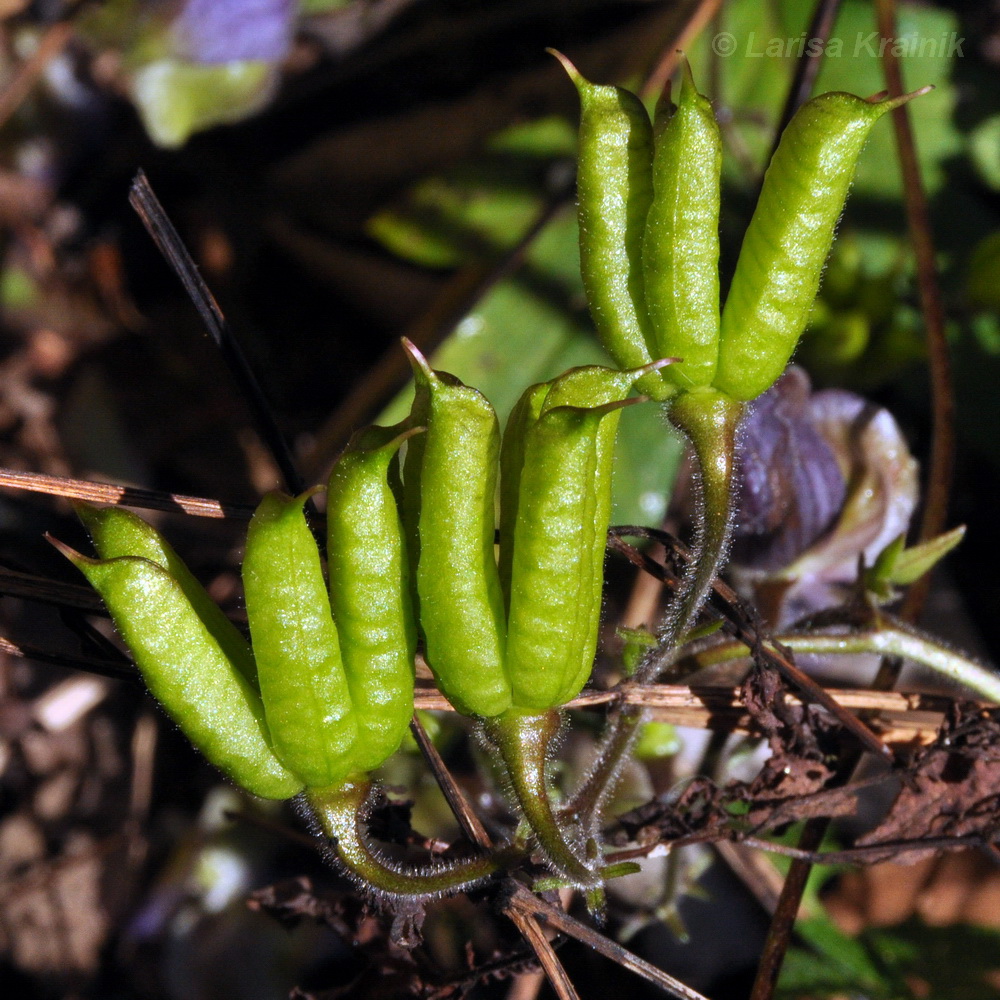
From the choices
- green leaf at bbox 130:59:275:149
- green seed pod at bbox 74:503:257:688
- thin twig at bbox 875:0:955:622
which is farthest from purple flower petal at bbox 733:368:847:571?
green leaf at bbox 130:59:275:149

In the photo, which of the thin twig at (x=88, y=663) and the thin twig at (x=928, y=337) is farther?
the thin twig at (x=928, y=337)

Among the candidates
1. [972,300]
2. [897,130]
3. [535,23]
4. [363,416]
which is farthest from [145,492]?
[535,23]

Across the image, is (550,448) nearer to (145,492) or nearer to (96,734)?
(145,492)

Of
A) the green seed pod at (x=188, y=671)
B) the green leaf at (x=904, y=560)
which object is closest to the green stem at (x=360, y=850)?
the green seed pod at (x=188, y=671)

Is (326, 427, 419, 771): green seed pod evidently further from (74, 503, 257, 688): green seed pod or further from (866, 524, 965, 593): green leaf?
(866, 524, 965, 593): green leaf

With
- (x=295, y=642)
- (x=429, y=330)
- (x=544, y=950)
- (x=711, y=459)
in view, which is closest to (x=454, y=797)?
(x=544, y=950)

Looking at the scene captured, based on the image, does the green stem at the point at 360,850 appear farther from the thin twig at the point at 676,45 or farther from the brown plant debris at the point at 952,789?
the thin twig at the point at 676,45
